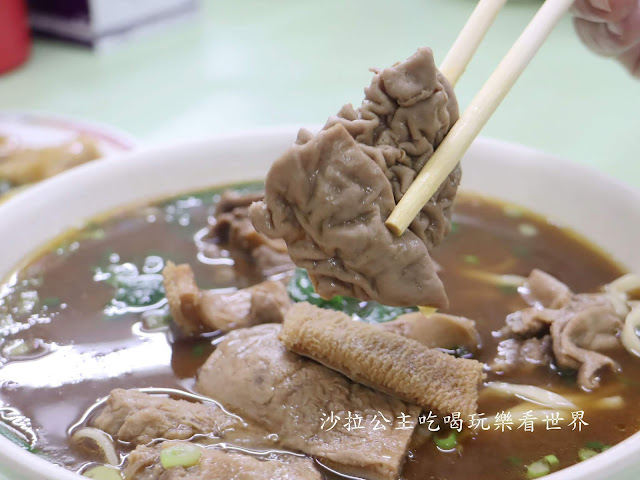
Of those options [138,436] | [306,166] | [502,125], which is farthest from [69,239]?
[502,125]

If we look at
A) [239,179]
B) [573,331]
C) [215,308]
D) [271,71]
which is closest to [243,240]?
[215,308]

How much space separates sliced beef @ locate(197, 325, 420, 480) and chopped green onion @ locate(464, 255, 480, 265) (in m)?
0.93

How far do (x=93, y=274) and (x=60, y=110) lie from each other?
2.78 m

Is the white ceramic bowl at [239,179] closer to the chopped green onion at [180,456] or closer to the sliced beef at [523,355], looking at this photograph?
the sliced beef at [523,355]

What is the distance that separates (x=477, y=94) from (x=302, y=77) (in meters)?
3.74

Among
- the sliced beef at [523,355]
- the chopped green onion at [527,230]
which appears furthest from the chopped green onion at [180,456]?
the chopped green onion at [527,230]

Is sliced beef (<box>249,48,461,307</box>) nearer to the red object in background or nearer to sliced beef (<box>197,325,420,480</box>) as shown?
sliced beef (<box>197,325,420,480</box>)

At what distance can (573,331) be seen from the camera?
84.0 inches

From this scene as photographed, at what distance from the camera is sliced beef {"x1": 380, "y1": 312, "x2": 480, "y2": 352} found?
7.09 feet

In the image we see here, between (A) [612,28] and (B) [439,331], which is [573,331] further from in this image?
(A) [612,28]

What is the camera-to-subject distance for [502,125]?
4.48 metres

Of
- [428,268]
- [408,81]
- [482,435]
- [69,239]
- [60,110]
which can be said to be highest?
[408,81]

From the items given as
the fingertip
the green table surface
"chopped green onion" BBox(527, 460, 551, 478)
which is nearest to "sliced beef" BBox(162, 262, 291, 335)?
"chopped green onion" BBox(527, 460, 551, 478)

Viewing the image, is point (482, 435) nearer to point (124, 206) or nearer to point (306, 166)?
point (306, 166)
